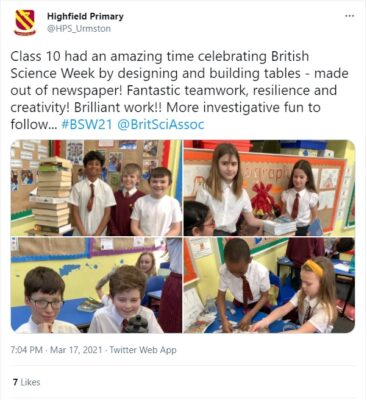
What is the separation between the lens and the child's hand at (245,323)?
1200mm

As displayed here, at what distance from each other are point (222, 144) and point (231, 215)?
253mm

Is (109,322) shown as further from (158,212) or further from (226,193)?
(226,193)

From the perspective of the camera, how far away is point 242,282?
47.2 inches

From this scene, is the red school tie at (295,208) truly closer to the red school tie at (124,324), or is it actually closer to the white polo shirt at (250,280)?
the white polo shirt at (250,280)

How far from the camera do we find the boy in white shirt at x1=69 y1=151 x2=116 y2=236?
1166 mm

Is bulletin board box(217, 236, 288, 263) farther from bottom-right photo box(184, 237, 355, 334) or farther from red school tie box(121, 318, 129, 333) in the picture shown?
red school tie box(121, 318, 129, 333)

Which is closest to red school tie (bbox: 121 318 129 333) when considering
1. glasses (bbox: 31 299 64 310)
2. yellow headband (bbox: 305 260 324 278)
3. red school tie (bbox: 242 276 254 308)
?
glasses (bbox: 31 299 64 310)

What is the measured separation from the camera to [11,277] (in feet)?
3.85

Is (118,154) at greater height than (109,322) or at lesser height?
greater

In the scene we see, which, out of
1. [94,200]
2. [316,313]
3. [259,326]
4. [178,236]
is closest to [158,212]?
[178,236]

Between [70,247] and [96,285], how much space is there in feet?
0.54
